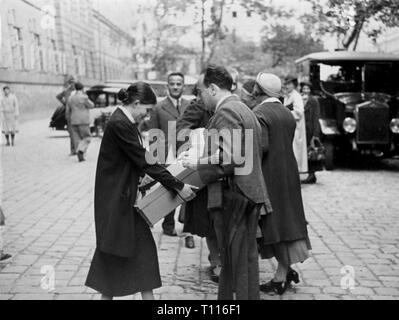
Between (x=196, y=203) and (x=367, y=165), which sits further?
(x=367, y=165)

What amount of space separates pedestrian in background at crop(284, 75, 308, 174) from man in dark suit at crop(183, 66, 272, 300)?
18.0ft

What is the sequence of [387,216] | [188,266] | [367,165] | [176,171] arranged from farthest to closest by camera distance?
[367,165], [387,216], [188,266], [176,171]

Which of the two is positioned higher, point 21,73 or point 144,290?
point 21,73

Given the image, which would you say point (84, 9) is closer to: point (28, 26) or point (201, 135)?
point (28, 26)

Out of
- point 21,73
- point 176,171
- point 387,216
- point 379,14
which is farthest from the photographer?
point 21,73

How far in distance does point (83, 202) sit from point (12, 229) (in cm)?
187

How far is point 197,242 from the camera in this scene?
21.2 feet

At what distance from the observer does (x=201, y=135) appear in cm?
431

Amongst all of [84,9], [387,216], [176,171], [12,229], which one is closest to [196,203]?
[176,171]

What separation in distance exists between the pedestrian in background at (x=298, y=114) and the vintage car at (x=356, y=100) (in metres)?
2.64

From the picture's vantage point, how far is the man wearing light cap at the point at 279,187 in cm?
455

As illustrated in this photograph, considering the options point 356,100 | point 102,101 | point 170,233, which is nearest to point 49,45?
point 102,101

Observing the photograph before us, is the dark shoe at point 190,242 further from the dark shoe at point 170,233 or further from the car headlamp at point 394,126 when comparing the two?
the car headlamp at point 394,126

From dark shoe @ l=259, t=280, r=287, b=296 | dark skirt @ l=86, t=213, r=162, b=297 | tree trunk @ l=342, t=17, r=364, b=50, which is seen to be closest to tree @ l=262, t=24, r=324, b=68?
tree trunk @ l=342, t=17, r=364, b=50
